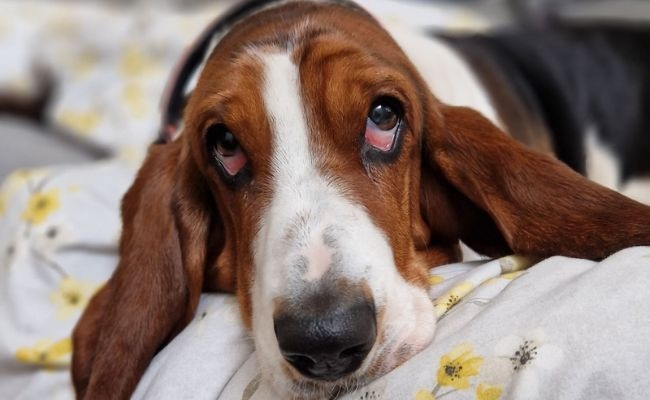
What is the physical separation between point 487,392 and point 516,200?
586 mm

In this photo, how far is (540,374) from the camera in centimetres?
114

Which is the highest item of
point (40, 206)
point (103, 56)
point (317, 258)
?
point (317, 258)

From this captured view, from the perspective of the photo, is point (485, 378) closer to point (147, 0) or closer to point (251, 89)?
point (251, 89)

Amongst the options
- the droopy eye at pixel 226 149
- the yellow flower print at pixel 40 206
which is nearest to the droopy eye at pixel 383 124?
the droopy eye at pixel 226 149

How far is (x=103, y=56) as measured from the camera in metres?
3.86

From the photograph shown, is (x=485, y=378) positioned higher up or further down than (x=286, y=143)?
further down

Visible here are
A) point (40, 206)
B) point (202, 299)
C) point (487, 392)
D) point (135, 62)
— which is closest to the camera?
point (487, 392)

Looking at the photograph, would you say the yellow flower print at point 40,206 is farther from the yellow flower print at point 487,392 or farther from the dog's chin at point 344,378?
the yellow flower print at point 487,392

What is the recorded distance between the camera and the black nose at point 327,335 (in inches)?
48.0

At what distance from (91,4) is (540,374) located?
11.7ft

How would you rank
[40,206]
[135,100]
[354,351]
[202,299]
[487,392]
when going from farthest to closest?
[135,100], [40,206], [202,299], [354,351], [487,392]

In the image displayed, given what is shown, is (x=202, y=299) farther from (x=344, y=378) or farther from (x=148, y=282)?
(x=344, y=378)

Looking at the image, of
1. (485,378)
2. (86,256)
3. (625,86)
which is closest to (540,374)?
(485,378)

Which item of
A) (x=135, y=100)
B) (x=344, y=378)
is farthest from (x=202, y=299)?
(x=135, y=100)
